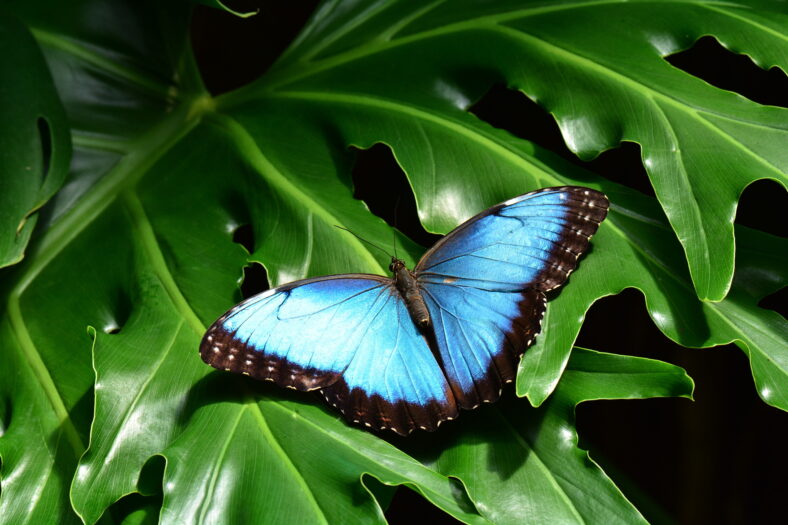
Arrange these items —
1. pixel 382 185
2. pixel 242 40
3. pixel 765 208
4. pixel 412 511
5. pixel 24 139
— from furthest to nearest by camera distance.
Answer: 1. pixel 242 40
2. pixel 412 511
3. pixel 382 185
4. pixel 765 208
5. pixel 24 139

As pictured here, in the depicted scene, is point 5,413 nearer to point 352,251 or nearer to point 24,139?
point 24,139

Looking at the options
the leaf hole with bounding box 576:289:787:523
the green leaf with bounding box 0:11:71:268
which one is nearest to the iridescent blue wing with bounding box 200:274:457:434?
the green leaf with bounding box 0:11:71:268

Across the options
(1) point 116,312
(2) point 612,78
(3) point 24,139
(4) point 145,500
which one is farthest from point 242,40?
(4) point 145,500

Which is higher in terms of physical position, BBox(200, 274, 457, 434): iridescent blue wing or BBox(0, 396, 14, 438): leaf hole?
BBox(200, 274, 457, 434): iridescent blue wing

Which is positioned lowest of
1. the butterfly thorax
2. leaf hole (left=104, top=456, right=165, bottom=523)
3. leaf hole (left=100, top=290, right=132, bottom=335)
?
leaf hole (left=104, top=456, right=165, bottom=523)

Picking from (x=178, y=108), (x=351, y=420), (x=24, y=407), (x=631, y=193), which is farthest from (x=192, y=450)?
(x=178, y=108)

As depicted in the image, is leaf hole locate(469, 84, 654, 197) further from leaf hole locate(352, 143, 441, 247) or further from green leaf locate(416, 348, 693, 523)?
green leaf locate(416, 348, 693, 523)

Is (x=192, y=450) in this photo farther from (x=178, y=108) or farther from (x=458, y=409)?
(x=178, y=108)
